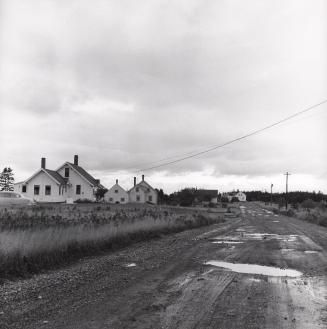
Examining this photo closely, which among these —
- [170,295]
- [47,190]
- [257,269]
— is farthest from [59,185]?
[170,295]

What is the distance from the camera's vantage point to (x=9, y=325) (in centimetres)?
559

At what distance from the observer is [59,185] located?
6038 cm

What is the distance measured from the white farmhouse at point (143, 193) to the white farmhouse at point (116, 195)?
9159mm

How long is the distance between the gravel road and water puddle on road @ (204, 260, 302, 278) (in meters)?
0.03

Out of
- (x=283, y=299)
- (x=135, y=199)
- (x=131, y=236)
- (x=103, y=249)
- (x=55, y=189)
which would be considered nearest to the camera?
(x=283, y=299)

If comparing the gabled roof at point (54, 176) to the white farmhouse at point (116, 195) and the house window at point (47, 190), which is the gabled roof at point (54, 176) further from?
the white farmhouse at point (116, 195)

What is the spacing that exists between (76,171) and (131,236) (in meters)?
47.9

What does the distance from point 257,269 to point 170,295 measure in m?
3.86

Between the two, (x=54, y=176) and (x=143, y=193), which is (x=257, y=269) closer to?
(x=54, y=176)

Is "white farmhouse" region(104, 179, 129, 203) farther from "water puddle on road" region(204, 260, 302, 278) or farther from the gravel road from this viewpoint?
"water puddle on road" region(204, 260, 302, 278)

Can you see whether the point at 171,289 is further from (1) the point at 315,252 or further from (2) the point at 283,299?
(1) the point at 315,252

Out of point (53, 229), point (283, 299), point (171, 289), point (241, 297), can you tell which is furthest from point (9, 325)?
point (53, 229)

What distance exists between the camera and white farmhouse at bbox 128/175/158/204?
95500 mm

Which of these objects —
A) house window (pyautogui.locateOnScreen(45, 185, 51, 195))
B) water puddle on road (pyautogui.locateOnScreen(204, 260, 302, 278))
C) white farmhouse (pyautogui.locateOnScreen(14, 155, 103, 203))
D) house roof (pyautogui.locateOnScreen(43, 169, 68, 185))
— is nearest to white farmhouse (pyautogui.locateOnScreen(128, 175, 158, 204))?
white farmhouse (pyautogui.locateOnScreen(14, 155, 103, 203))
